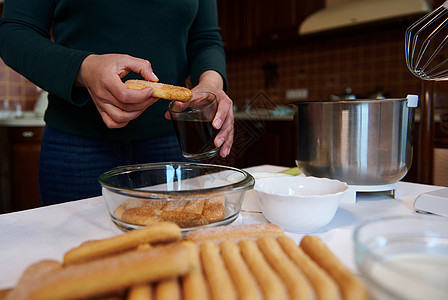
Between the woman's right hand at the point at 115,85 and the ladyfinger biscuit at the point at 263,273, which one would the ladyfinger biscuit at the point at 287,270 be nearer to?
the ladyfinger biscuit at the point at 263,273

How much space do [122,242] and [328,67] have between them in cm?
259

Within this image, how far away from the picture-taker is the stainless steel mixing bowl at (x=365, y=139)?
0.61 m

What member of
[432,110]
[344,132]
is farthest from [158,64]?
[432,110]

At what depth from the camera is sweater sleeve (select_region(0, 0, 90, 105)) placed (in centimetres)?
66

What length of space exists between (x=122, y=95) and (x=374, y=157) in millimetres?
427

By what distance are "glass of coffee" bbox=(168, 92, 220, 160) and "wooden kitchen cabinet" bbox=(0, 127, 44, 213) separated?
190 centimetres

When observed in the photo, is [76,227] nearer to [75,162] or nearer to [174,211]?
[174,211]

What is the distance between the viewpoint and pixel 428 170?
3.42ft

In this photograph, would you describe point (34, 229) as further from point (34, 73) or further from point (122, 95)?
point (34, 73)

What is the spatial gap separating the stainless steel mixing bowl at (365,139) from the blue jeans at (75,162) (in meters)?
0.46

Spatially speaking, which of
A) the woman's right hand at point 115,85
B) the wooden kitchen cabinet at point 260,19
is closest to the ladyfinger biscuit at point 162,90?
the woman's right hand at point 115,85

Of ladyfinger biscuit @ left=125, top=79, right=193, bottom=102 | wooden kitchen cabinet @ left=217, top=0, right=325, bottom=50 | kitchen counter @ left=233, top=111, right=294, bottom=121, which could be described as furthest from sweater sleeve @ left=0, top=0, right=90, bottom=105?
wooden kitchen cabinet @ left=217, top=0, right=325, bottom=50

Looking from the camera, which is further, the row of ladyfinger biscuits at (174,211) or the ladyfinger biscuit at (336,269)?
the row of ladyfinger biscuits at (174,211)

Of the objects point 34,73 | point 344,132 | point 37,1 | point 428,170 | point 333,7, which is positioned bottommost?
point 428,170
